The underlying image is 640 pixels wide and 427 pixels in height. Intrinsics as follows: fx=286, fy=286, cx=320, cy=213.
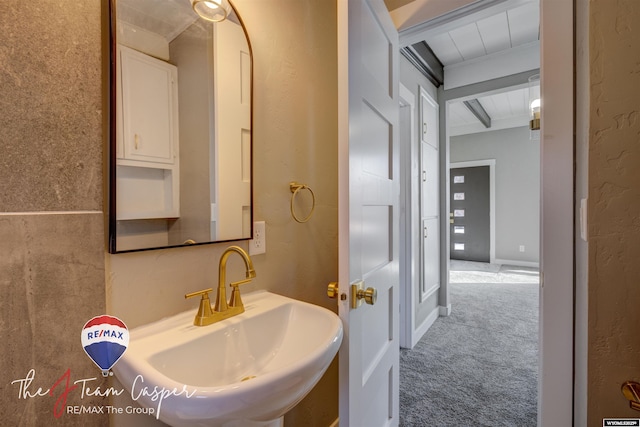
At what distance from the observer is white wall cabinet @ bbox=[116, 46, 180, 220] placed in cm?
Answer: 75

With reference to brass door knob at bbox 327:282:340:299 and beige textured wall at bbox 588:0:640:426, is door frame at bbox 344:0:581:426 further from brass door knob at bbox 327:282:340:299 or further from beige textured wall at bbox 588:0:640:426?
brass door knob at bbox 327:282:340:299

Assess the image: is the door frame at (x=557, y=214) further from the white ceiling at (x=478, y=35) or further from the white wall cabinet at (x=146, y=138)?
the white wall cabinet at (x=146, y=138)

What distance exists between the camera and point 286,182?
123 centimetres

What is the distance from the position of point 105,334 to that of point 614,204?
50.9 inches

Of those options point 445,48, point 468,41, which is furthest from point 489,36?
point 445,48

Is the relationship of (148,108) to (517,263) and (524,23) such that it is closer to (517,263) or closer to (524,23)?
(524,23)

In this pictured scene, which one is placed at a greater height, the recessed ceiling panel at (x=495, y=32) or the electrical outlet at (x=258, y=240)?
the recessed ceiling panel at (x=495, y=32)

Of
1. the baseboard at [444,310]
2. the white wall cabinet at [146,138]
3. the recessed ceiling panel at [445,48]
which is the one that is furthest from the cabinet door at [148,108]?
the baseboard at [444,310]

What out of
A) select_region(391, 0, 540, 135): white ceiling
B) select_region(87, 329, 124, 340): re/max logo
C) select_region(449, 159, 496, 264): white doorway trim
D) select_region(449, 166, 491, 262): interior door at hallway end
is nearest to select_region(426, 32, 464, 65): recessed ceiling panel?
select_region(391, 0, 540, 135): white ceiling

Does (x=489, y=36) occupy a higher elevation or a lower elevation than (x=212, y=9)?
higher

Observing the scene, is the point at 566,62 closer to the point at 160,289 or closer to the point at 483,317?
the point at 160,289

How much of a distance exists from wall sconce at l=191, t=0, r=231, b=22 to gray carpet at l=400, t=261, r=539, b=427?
2107mm

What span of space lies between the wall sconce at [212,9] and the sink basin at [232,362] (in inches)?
37.5

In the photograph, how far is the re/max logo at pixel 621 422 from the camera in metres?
0.69
